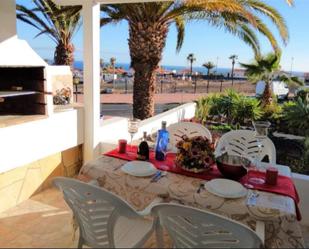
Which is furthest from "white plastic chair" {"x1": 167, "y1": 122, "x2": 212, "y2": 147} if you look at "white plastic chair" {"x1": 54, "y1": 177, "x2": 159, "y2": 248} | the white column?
"white plastic chair" {"x1": 54, "y1": 177, "x2": 159, "y2": 248}

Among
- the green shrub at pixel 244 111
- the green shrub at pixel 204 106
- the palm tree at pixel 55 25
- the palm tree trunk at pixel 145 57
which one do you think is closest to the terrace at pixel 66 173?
the palm tree trunk at pixel 145 57

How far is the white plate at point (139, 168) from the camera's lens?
7.31 feet

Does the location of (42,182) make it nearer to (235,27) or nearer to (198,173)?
(198,173)

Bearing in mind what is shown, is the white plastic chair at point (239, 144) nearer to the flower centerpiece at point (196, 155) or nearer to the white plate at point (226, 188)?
the flower centerpiece at point (196, 155)

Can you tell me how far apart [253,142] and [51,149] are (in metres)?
2.30

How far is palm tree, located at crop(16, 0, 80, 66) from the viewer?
25.7ft

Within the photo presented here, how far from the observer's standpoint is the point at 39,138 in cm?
335

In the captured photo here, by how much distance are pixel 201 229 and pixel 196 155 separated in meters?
0.92

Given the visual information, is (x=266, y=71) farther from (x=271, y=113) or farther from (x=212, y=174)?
(x=212, y=174)

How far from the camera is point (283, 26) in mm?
5988

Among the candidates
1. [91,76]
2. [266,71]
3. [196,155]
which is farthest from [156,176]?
[266,71]

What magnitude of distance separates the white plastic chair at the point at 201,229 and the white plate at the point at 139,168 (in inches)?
27.5

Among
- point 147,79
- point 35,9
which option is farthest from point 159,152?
point 35,9

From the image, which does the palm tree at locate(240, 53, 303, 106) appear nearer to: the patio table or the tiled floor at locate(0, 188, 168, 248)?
the tiled floor at locate(0, 188, 168, 248)
